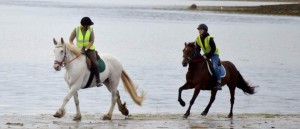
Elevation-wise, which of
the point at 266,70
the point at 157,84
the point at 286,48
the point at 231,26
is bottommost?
the point at 231,26

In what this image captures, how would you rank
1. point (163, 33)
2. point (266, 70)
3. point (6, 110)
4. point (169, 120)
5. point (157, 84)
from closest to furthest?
point (169, 120) → point (6, 110) → point (157, 84) → point (266, 70) → point (163, 33)

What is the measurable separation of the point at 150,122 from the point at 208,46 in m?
2.76

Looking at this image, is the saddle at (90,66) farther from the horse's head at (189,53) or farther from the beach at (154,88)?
the horse's head at (189,53)

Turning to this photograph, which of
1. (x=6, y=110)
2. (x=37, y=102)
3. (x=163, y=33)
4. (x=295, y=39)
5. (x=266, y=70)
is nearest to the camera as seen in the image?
(x=6, y=110)

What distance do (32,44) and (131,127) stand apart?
41888 mm

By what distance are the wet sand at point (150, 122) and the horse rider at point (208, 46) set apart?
1071mm

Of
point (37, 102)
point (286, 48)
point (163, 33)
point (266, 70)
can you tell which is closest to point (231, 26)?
point (163, 33)

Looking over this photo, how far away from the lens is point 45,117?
56.2 feet

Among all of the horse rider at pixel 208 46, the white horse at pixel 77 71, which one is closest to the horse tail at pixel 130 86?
the white horse at pixel 77 71

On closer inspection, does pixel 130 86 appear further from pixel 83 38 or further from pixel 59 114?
pixel 59 114

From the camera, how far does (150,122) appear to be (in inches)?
642

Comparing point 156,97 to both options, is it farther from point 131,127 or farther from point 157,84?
point 131,127

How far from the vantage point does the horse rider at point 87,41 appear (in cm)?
1675

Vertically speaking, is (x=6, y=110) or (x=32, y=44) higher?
(x=6, y=110)
